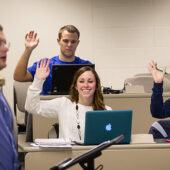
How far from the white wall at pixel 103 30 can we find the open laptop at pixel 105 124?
3355 mm

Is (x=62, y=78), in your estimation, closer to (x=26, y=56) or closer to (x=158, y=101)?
(x=26, y=56)

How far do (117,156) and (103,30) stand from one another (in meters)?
3.51

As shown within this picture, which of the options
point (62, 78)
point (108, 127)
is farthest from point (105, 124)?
point (62, 78)

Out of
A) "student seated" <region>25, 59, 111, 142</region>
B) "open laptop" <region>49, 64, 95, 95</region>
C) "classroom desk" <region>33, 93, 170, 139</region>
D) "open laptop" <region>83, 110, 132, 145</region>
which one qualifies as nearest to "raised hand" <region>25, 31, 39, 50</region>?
"open laptop" <region>49, 64, 95, 95</region>

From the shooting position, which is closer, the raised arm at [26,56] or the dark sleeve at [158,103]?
the dark sleeve at [158,103]

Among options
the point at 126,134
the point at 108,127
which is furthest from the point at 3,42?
the point at 126,134

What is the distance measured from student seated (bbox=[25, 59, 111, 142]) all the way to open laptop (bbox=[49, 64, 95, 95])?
0.69 ft

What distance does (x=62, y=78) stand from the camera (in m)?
3.27

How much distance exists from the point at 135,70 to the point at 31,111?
322 cm

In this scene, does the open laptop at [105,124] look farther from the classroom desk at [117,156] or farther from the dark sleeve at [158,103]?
the dark sleeve at [158,103]

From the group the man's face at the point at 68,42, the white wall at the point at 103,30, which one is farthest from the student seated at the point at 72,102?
the white wall at the point at 103,30

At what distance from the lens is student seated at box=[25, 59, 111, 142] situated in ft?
9.20

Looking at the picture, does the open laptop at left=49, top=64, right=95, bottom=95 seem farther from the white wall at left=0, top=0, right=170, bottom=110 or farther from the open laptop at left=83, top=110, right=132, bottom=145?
the white wall at left=0, top=0, right=170, bottom=110

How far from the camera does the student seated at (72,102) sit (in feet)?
9.20
